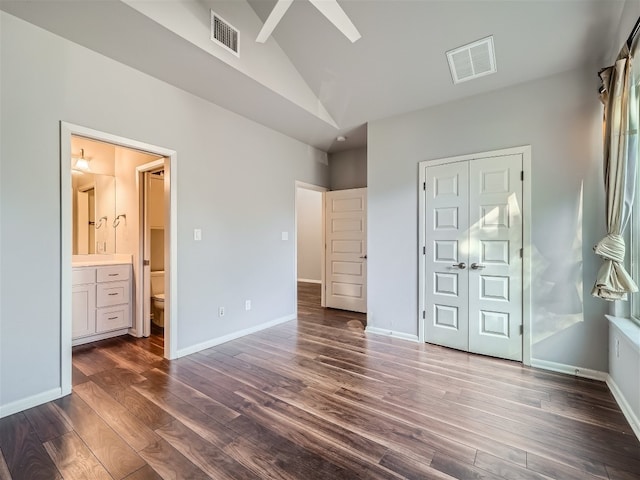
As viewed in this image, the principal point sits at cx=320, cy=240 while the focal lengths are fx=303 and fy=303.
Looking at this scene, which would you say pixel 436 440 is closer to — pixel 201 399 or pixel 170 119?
pixel 201 399

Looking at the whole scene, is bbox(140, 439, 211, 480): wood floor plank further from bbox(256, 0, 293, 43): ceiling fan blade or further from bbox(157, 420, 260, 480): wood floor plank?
bbox(256, 0, 293, 43): ceiling fan blade

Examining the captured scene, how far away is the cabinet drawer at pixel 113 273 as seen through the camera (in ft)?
11.7

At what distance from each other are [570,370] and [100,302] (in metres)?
4.93

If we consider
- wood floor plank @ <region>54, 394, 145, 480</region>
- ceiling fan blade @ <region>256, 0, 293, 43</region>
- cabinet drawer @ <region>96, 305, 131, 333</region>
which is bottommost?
wood floor plank @ <region>54, 394, 145, 480</region>

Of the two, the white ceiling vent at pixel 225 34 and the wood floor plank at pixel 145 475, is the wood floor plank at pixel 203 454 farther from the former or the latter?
the white ceiling vent at pixel 225 34

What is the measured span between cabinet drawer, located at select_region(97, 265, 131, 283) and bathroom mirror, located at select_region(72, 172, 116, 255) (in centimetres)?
47

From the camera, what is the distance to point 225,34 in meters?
2.60

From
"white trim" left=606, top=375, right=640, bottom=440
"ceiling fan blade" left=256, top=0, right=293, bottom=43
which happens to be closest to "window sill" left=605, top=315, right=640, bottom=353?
"white trim" left=606, top=375, right=640, bottom=440

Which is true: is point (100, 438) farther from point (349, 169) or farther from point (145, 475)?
point (349, 169)

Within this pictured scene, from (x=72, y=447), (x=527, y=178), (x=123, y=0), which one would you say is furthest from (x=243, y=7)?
(x=72, y=447)

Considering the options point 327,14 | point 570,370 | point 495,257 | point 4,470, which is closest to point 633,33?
point 495,257

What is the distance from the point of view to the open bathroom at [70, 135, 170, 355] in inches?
139

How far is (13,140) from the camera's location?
6.95 feet

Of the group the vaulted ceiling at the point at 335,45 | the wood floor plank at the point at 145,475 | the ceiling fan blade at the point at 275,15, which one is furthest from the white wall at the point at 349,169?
the wood floor plank at the point at 145,475
